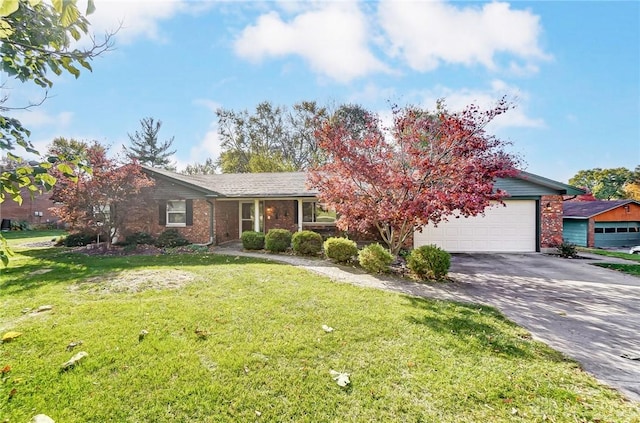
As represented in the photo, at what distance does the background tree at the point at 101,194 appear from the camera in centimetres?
1102

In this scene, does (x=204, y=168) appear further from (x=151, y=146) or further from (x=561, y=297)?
(x=561, y=297)

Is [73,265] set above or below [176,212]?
below

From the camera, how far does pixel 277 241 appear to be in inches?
452

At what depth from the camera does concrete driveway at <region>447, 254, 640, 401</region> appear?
11.7 ft

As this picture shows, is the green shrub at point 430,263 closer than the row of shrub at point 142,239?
Yes

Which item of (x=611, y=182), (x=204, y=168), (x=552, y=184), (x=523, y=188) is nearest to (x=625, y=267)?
(x=552, y=184)

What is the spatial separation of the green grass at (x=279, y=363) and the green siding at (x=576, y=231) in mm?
20522

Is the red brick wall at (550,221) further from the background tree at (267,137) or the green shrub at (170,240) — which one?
the background tree at (267,137)

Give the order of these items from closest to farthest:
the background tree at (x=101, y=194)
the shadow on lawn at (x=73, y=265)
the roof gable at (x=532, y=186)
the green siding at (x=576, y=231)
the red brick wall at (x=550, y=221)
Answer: the shadow on lawn at (x=73, y=265)
the background tree at (x=101, y=194)
the roof gable at (x=532, y=186)
the red brick wall at (x=550, y=221)
the green siding at (x=576, y=231)

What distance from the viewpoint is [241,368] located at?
3.15 metres

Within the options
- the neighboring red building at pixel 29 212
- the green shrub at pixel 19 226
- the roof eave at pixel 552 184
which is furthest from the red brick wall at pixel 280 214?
the neighboring red building at pixel 29 212

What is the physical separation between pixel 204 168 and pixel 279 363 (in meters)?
38.4

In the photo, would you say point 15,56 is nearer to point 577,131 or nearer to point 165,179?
point 165,179

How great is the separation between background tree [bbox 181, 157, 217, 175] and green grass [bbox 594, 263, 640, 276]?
3661 centimetres
